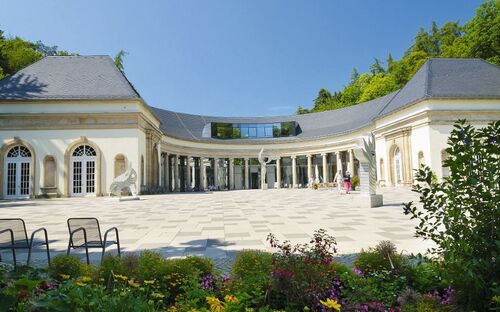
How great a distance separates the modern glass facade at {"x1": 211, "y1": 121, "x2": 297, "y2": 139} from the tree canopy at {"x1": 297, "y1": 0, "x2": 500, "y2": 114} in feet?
54.1

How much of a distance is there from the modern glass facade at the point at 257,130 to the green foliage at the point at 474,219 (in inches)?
1903

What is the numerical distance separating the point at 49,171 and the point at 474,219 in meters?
29.5

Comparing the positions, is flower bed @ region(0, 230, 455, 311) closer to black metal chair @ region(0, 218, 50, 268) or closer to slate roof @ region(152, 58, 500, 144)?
black metal chair @ region(0, 218, 50, 268)

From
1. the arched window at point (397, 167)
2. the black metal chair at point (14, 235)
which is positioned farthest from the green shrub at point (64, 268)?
the arched window at point (397, 167)

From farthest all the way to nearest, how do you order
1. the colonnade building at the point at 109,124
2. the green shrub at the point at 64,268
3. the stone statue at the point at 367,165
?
1. the colonnade building at the point at 109,124
2. the stone statue at the point at 367,165
3. the green shrub at the point at 64,268

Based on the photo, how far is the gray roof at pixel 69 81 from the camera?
2730 centimetres

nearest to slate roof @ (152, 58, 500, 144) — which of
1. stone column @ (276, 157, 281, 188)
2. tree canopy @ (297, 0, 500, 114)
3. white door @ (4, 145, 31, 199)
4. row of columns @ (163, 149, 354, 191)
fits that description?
row of columns @ (163, 149, 354, 191)

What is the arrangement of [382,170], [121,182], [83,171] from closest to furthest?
[121,182], [83,171], [382,170]

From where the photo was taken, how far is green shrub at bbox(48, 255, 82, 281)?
413 centimetres

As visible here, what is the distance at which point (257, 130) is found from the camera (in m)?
53.2

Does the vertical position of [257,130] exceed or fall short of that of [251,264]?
it exceeds it

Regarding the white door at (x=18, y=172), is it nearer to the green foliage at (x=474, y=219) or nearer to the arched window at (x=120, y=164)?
the arched window at (x=120, y=164)

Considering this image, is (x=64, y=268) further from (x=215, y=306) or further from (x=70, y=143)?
(x=70, y=143)

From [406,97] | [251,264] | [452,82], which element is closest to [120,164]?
[251,264]
